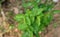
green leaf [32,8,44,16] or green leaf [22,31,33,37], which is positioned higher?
green leaf [32,8,44,16]

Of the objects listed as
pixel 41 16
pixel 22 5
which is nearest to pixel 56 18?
pixel 41 16

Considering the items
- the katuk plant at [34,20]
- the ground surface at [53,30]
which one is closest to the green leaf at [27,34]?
the katuk plant at [34,20]

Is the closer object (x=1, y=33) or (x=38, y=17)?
(x=38, y=17)

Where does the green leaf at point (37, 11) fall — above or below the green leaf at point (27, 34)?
above

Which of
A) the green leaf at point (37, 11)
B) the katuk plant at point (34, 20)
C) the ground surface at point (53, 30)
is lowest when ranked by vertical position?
the ground surface at point (53, 30)

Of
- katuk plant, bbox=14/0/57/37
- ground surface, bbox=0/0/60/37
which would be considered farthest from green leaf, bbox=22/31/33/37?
ground surface, bbox=0/0/60/37

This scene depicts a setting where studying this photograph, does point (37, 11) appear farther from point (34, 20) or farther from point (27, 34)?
point (27, 34)

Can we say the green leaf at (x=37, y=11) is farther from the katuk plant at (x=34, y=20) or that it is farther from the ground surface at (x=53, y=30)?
the ground surface at (x=53, y=30)

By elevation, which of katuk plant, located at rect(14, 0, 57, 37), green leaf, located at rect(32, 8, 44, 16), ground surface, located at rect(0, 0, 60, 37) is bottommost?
ground surface, located at rect(0, 0, 60, 37)

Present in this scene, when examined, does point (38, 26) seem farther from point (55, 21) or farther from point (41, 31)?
point (55, 21)

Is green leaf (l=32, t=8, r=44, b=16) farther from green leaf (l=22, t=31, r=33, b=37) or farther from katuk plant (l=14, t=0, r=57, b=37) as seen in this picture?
green leaf (l=22, t=31, r=33, b=37)

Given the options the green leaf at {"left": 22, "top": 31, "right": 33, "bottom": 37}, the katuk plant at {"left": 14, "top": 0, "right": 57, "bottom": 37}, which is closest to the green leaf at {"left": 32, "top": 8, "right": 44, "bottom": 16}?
the katuk plant at {"left": 14, "top": 0, "right": 57, "bottom": 37}
